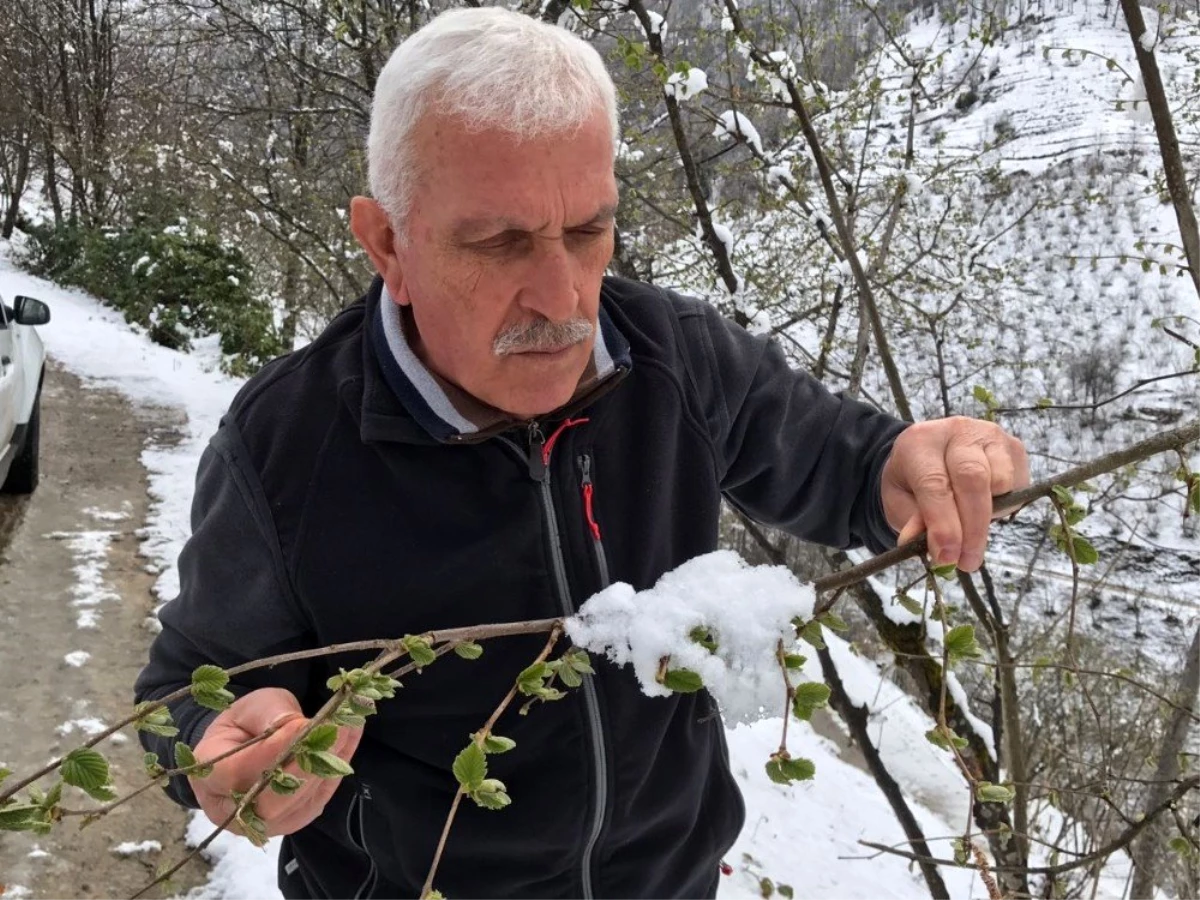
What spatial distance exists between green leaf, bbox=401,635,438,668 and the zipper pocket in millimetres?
852

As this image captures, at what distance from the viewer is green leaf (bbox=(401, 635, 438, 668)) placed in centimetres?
86

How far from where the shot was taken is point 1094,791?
7.54 feet

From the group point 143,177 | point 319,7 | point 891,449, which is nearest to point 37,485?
point 319,7

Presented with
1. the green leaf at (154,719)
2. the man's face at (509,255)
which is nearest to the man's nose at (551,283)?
the man's face at (509,255)

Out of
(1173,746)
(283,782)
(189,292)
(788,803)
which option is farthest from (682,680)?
(189,292)

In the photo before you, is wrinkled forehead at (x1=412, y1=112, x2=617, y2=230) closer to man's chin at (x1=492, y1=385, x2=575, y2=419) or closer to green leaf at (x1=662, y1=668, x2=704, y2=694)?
man's chin at (x1=492, y1=385, x2=575, y2=419)

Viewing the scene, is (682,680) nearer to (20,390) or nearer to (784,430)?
(784,430)

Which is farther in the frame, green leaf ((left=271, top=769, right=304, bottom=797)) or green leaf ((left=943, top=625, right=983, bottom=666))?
green leaf ((left=943, top=625, right=983, bottom=666))

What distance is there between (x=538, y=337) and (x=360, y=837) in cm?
99

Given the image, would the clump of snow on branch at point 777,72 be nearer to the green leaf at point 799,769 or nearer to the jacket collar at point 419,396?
the jacket collar at point 419,396

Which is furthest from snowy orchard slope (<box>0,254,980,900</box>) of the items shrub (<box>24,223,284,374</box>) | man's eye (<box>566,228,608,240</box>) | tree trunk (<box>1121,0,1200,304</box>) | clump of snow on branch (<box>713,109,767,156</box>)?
clump of snow on branch (<box>713,109,767,156</box>)

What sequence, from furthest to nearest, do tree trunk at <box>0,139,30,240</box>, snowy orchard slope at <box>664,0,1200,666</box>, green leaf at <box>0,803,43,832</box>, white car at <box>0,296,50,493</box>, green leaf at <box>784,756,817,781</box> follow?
tree trunk at <box>0,139,30,240</box> → white car at <box>0,296,50,493</box> → snowy orchard slope at <box>664,0,1200,666</box> → green leaf at <box>784,756,817,781</box> → green leaf at <box>0,803,43,832</box>

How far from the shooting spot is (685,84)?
3.32 meters

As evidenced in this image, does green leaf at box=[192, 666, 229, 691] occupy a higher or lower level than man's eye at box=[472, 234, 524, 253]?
lower
